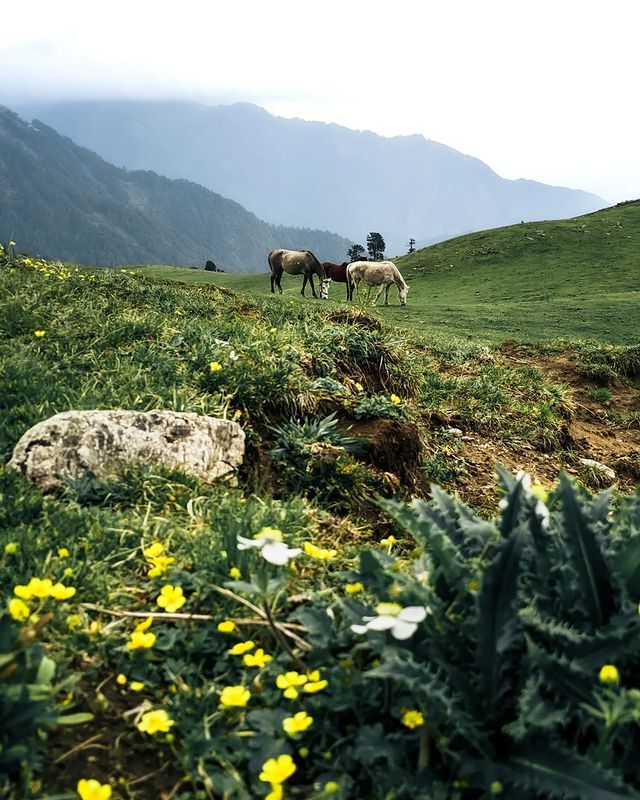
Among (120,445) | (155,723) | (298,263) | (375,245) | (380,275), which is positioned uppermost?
(375,245)

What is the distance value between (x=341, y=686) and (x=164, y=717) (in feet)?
2.14

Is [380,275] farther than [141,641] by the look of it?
Yes

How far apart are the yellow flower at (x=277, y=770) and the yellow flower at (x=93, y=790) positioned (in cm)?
48

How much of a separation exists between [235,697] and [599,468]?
7.33m

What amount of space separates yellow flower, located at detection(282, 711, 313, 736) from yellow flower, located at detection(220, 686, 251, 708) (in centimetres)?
17

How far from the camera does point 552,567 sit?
236cm

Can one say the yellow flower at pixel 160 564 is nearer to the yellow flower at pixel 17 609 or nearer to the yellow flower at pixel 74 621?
the yellow flower at pixel 74 621

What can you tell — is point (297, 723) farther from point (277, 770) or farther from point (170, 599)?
point (170, 599)

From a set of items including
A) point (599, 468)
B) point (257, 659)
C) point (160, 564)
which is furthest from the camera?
point (599, 468)

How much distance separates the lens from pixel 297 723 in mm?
2123

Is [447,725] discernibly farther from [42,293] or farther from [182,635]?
[42,293]

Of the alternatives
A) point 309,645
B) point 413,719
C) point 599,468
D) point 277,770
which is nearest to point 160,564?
point 309,645

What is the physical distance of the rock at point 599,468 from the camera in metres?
8.16

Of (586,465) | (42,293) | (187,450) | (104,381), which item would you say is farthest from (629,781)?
(42,293)
